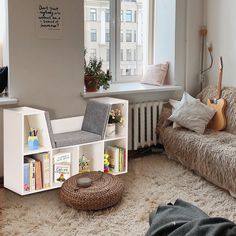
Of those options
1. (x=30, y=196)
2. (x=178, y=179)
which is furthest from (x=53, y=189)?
(x=178, y=179)

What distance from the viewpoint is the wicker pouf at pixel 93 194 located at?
9.31ft

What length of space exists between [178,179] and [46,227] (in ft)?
4.63

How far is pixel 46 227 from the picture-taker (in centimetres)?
267

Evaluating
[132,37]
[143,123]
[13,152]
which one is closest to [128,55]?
[132,37]

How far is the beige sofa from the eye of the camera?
3.17m

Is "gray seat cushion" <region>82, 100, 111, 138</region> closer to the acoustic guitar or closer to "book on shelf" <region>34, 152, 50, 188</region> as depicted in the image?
"book on shelf" <region>34, 152, 50, 188</region>

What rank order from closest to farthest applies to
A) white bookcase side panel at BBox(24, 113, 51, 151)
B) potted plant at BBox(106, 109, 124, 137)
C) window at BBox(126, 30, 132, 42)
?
white bookcase side panel at BBox(24, 113, 51, 151) → potted plant at BBox(106, 109, 124, 137) → window at BBox(126, 30, 132, 42)

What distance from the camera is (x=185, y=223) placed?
1233mm

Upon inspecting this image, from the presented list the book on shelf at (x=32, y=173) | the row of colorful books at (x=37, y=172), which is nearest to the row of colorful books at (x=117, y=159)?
the row of colorful books at (x=37, y=172)

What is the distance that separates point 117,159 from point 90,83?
78cm

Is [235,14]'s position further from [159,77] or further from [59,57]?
[59,57]

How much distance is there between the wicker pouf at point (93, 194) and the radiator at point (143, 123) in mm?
1164

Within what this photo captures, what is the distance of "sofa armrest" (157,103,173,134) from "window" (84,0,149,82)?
1.97ft

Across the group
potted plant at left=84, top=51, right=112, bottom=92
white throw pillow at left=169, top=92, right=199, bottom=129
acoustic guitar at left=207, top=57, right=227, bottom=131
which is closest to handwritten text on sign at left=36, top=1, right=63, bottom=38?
potted plant at left=84, top=51, right=112, bottom=92
